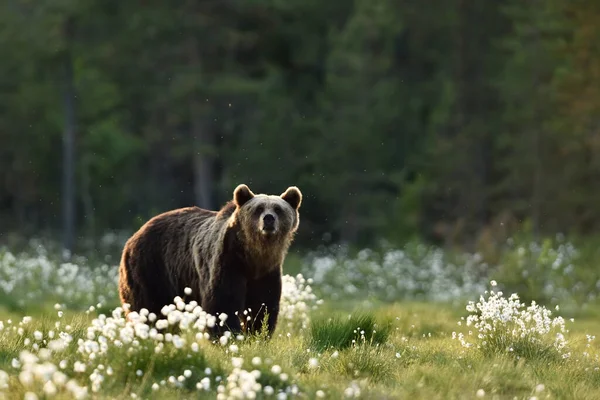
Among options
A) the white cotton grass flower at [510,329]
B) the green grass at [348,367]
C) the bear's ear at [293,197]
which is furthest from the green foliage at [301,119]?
the white cotton grass flower at [510,329]

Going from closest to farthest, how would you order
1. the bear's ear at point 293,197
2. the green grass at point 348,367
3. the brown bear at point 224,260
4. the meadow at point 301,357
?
1. the meadow at point 301,357
2. the green grass at point 348,367
3. the brown bear at point 224,260
4. the bear's ear at point 293,197

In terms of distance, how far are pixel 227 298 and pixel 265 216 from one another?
2.84 ft

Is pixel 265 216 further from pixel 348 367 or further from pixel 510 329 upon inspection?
Answer: pixel 510 329

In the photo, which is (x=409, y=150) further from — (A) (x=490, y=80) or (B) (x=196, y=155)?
(B) (x=196, y=155)

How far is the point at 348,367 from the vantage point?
321 inches

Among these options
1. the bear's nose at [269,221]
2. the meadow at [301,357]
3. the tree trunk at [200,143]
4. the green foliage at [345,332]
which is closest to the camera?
the meadow at [301,357]

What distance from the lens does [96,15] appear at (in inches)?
1127

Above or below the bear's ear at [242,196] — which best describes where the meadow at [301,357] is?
below

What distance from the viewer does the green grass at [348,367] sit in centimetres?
708

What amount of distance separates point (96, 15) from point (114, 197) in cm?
866

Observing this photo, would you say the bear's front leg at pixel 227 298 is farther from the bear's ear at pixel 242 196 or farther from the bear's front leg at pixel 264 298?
the bear's ear at pixel 242 196

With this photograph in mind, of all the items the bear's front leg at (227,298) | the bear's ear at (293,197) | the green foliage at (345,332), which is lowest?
the green foliage at (345,332)

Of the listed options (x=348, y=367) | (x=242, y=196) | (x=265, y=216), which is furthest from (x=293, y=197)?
(x=348, y=367)

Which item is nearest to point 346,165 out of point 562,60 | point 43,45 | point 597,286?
point 562,60
